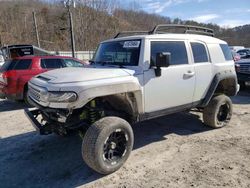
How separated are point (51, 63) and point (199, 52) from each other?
591 cm

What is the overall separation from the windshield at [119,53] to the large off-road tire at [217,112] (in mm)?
2309

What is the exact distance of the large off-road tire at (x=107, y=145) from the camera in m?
4.04

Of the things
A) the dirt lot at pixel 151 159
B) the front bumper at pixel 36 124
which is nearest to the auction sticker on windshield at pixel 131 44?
the dirt lot at pixel 151 159

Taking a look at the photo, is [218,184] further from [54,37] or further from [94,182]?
[54,37]

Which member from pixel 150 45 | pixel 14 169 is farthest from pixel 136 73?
pixel 14 169

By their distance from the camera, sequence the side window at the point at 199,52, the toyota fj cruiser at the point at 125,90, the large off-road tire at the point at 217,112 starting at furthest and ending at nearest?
the large off-road tire at the point at 217,112 → the side window at the point at 199,52 → the toyota fj cruiser at the point at 125,90

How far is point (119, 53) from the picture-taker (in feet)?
17.0

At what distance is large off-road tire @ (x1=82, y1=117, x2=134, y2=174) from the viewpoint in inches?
159

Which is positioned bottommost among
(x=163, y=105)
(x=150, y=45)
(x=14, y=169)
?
(x=14, y=169)

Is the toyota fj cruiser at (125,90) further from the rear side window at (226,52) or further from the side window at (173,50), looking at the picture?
the rear side window at (226,52)

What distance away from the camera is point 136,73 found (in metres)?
4.69

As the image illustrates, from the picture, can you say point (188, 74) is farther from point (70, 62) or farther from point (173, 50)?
point (70, 62)

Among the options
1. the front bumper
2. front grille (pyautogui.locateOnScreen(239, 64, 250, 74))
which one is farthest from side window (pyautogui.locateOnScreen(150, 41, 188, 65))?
front grille (pyautogui.locateOnScreen(239, 64, 250, 74))

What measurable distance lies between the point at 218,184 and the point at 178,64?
7.67ft
